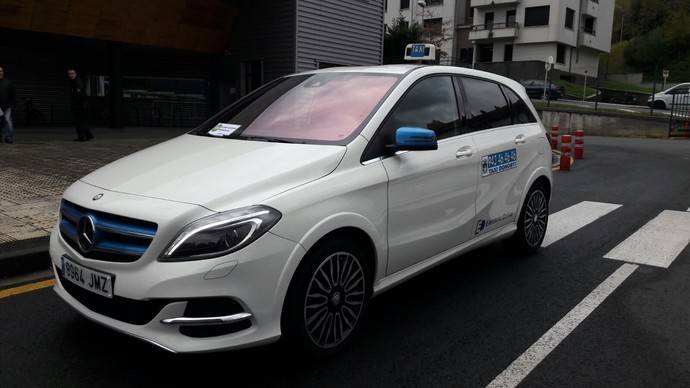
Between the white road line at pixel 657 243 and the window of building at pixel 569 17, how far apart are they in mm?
51002

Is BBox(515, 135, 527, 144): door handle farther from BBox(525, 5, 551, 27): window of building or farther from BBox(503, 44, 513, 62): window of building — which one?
BBox(503, 44, 513, 62): window of building

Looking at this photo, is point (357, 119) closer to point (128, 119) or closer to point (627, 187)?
point (627, 187)

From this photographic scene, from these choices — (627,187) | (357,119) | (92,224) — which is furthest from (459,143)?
(627,187)

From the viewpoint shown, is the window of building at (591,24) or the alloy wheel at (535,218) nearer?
the alloy wheel at (535,218)

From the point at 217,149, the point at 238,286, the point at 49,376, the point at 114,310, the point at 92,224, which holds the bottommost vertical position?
the point at 49,376

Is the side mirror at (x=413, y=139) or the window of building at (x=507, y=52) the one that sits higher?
the window of building at (x=507, y=52)

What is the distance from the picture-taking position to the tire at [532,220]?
17.5 ft

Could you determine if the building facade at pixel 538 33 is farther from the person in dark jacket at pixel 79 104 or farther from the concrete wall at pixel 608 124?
the person in dark jacket at pixel 79 104

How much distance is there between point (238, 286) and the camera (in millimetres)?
2750

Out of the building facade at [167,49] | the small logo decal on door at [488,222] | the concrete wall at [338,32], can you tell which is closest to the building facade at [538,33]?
the concrete wall at [338,32]

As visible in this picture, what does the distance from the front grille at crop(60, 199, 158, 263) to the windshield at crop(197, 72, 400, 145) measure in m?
1.15

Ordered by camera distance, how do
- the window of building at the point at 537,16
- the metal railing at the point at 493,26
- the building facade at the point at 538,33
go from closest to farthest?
the building facade at the point at 538,33 → the window of building at the point at 537,16 → the metal railing at the point at 493,26

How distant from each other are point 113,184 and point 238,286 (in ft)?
3.51

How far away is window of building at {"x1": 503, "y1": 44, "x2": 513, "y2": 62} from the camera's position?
181 feet
